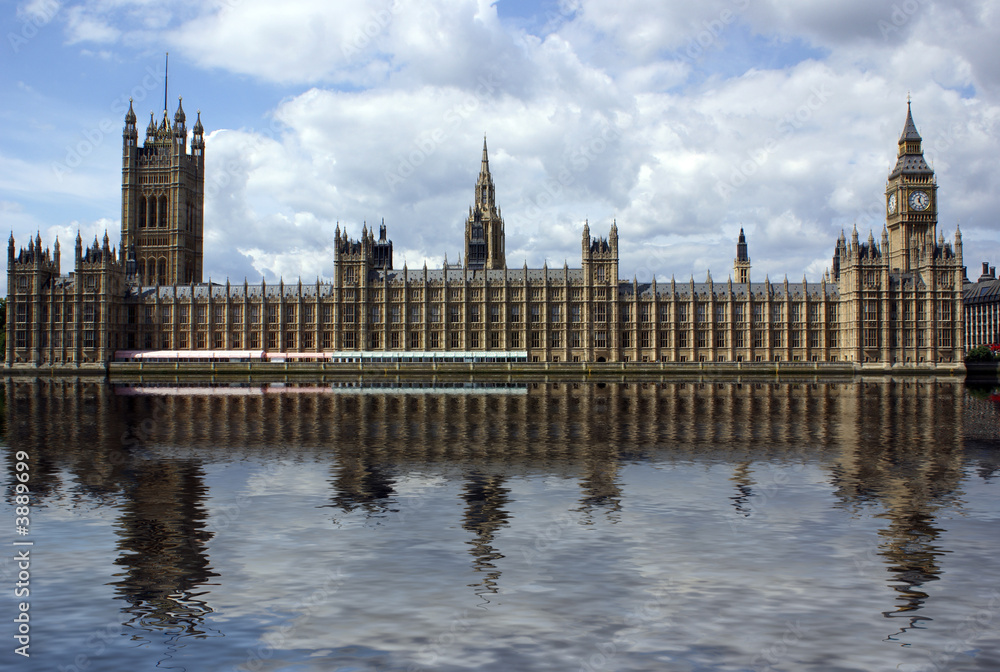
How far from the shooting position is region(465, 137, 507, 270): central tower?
155 meters

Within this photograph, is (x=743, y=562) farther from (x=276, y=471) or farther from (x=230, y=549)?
(x=276, y=471)

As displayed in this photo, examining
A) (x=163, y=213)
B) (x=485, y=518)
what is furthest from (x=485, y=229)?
(x=485, y=518)

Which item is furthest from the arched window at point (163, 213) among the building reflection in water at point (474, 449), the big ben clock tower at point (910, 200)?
the big ben clock tower at point (910, 200)

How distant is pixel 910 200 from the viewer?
151 m

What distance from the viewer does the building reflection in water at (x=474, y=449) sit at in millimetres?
22141

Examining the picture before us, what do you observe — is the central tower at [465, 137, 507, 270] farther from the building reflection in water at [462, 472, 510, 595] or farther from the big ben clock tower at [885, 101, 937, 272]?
the building reflection in water at [462, 472, 510, 595]

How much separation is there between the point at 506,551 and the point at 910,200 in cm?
15050

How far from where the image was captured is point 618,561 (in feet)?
69.0

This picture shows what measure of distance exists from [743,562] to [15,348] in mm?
143387

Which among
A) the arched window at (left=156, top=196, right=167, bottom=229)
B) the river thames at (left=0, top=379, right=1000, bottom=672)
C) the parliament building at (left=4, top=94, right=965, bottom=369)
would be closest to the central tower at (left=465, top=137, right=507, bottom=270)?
the parliament building at (left=4, top=94, right=965, bottom=369)

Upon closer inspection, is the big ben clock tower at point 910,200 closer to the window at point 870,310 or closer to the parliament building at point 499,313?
the parliament building at point 499,313

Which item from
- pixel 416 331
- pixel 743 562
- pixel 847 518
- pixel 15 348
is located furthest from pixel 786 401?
pixel 15 348

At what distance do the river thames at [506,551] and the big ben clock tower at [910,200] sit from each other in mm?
115607

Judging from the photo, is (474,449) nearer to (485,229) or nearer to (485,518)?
(485,518)
